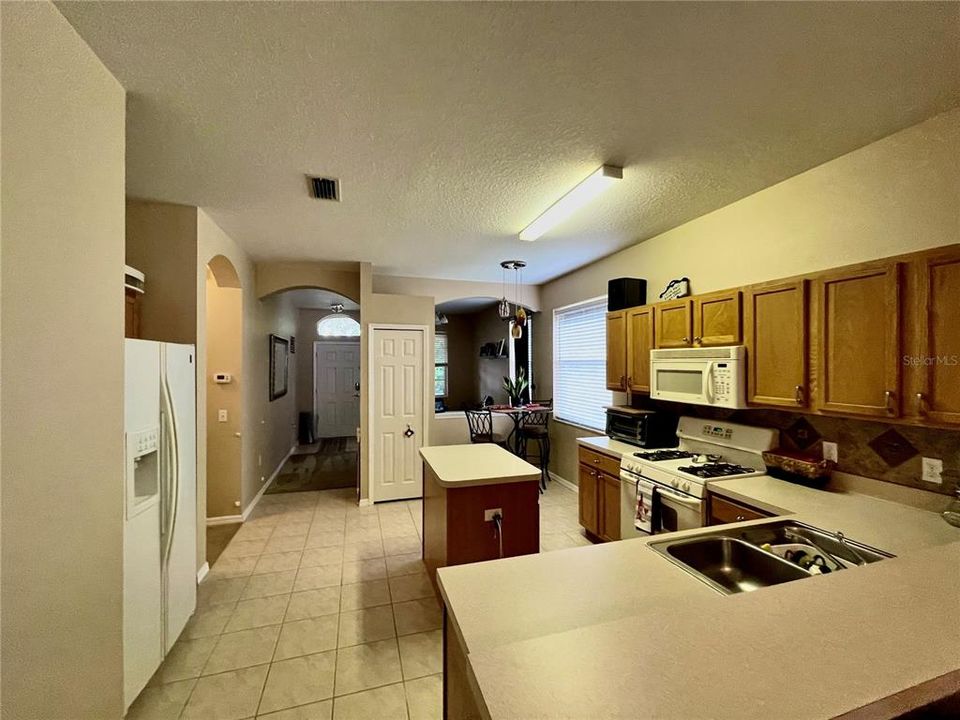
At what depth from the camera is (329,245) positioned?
12.6ft

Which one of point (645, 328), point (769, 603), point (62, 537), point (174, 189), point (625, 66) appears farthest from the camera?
point (645, 328)

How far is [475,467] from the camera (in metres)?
2.63

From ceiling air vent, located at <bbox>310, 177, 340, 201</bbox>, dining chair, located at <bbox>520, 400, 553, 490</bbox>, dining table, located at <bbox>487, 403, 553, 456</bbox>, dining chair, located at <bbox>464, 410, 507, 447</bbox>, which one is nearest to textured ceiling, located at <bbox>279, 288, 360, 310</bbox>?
dining chair, located at <bbox>464, 410, 507, 447</bbox>

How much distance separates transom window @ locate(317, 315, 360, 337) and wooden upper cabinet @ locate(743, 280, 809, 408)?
7.38 metres

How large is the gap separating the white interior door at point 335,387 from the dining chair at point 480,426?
396cm

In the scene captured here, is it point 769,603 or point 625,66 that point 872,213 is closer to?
point 625,66

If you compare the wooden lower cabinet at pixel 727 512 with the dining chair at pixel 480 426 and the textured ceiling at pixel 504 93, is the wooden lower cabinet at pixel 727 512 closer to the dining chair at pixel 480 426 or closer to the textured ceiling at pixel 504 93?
the textured ceiling at pixel 504 93

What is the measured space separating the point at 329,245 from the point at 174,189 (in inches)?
54.5

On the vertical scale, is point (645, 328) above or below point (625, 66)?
below

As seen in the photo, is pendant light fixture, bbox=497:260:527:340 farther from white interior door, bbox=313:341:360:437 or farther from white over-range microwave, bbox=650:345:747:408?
white interior door, bbox=313:341:360:437

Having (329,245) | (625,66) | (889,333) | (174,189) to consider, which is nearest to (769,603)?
(889,333)

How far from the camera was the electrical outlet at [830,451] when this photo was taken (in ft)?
7.48

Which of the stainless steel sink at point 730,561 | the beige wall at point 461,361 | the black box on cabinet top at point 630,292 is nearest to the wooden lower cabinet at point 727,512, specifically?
the stainless steel sink at point 730,561

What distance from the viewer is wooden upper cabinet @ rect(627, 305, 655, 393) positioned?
10.9 ft
